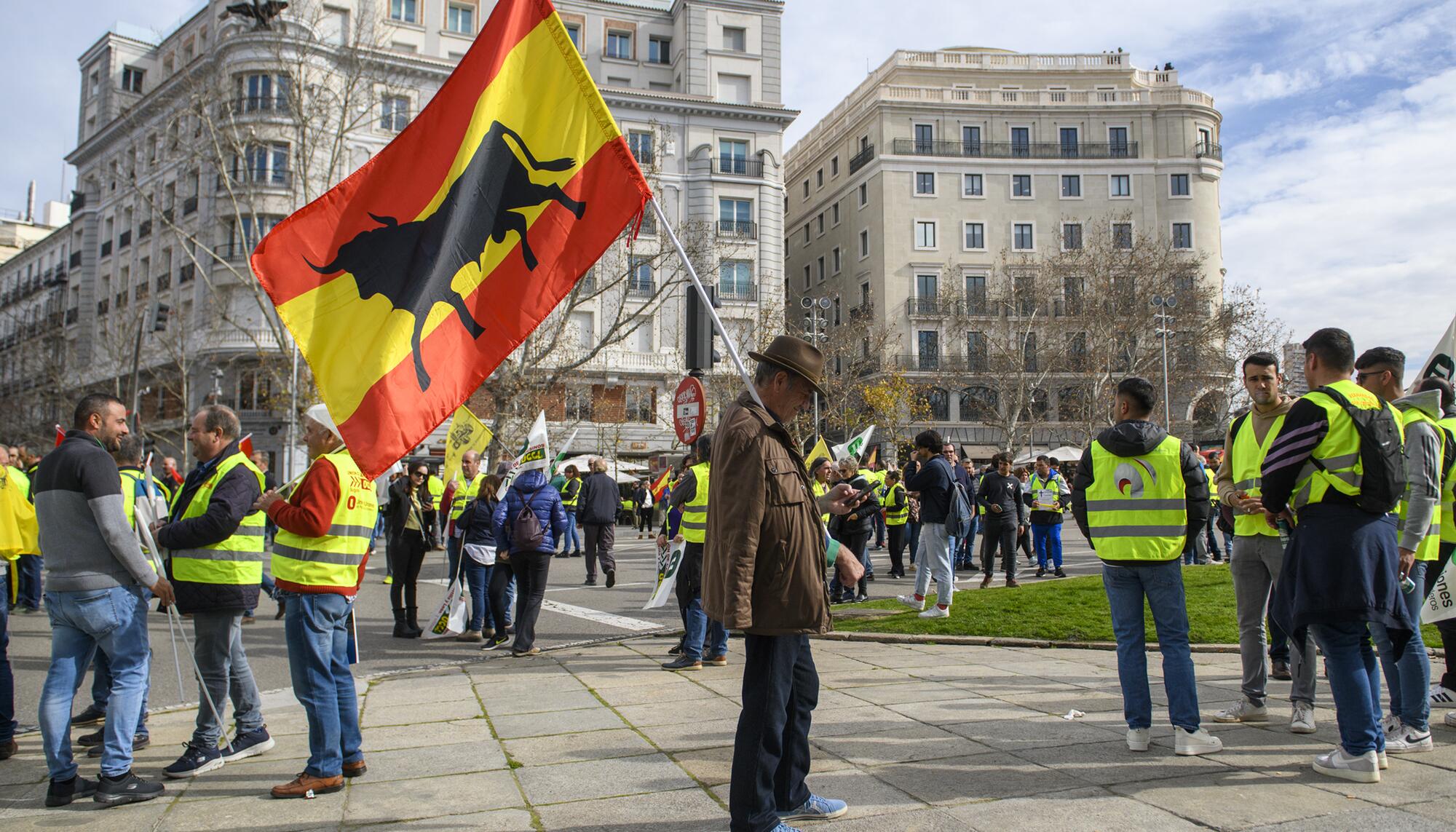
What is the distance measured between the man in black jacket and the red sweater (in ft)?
33.1

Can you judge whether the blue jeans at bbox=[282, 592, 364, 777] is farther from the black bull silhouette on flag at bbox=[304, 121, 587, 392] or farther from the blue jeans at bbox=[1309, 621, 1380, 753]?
the blue jeans at bbox=[1309, 621, 1380, 753]

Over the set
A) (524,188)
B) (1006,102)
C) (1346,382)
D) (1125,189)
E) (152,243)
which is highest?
(1006,102)

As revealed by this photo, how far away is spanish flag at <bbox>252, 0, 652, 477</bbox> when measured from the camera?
16.0 feet

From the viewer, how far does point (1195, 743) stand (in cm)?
495

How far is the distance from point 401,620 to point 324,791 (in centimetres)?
586

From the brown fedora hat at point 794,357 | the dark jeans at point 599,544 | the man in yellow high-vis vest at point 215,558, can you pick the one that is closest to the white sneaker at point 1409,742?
the brown fedora hat at point 794,357

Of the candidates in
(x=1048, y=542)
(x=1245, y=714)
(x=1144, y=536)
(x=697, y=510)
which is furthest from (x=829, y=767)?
(x=1048, y=542)

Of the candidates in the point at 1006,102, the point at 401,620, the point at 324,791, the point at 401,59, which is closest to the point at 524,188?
the point at 324,791

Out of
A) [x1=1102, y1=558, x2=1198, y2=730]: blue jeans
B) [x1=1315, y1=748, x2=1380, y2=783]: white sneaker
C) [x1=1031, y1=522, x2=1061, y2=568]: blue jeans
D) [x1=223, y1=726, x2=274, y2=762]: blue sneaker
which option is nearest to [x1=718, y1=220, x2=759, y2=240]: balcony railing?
[x1=1031, y1=522, x2=1061, y2=568]: blue jeans

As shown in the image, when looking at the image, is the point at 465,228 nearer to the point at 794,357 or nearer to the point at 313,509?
the point at 313,509

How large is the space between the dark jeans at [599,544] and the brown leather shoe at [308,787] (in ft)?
34.0

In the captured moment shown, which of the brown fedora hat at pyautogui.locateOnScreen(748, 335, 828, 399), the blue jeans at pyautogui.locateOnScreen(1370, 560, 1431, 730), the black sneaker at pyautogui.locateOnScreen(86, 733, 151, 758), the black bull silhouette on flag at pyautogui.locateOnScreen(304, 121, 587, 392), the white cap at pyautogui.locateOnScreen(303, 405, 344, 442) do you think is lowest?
the black sneaker at pyautogui.locateOnScreen(86, 733, 151, 758)

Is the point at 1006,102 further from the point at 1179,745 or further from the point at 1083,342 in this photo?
the point at 1179,745

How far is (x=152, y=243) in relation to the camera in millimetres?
47656
